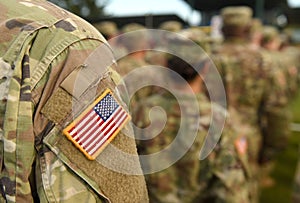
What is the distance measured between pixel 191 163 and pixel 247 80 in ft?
5.79

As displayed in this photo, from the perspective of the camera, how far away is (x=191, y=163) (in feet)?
6.79

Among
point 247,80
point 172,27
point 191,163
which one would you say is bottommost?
point 172,27

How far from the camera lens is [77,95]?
2.68 feet

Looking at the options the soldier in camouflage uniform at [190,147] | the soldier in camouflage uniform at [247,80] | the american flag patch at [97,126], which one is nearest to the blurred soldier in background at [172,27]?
the soldier in camouflage uniform at [247,80]

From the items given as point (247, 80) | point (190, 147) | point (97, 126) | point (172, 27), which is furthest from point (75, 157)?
point (172, 27)

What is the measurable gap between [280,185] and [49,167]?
4429mm

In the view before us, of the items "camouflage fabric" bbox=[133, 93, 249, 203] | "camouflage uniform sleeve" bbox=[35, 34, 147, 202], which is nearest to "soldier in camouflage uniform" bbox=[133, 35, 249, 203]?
"camouflage fabric" bbox=[133, 93, 249, 203]

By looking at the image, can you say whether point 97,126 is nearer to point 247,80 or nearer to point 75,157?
point 75,157

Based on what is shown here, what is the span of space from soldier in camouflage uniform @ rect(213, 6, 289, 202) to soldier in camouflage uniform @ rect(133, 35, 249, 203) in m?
1.20

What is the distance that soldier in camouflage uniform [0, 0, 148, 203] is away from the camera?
775mm

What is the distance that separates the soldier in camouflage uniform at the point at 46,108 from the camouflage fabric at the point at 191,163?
120 cm

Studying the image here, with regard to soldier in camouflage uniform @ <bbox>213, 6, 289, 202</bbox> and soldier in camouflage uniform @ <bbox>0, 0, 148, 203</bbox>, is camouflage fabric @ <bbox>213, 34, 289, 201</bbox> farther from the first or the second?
→ soldier in camouflage uniform @ <bbox>0, 0, 148, 203</bbox>

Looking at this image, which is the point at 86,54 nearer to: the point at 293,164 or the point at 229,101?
the point at 229,101

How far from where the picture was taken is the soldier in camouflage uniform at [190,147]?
205 centimetres
